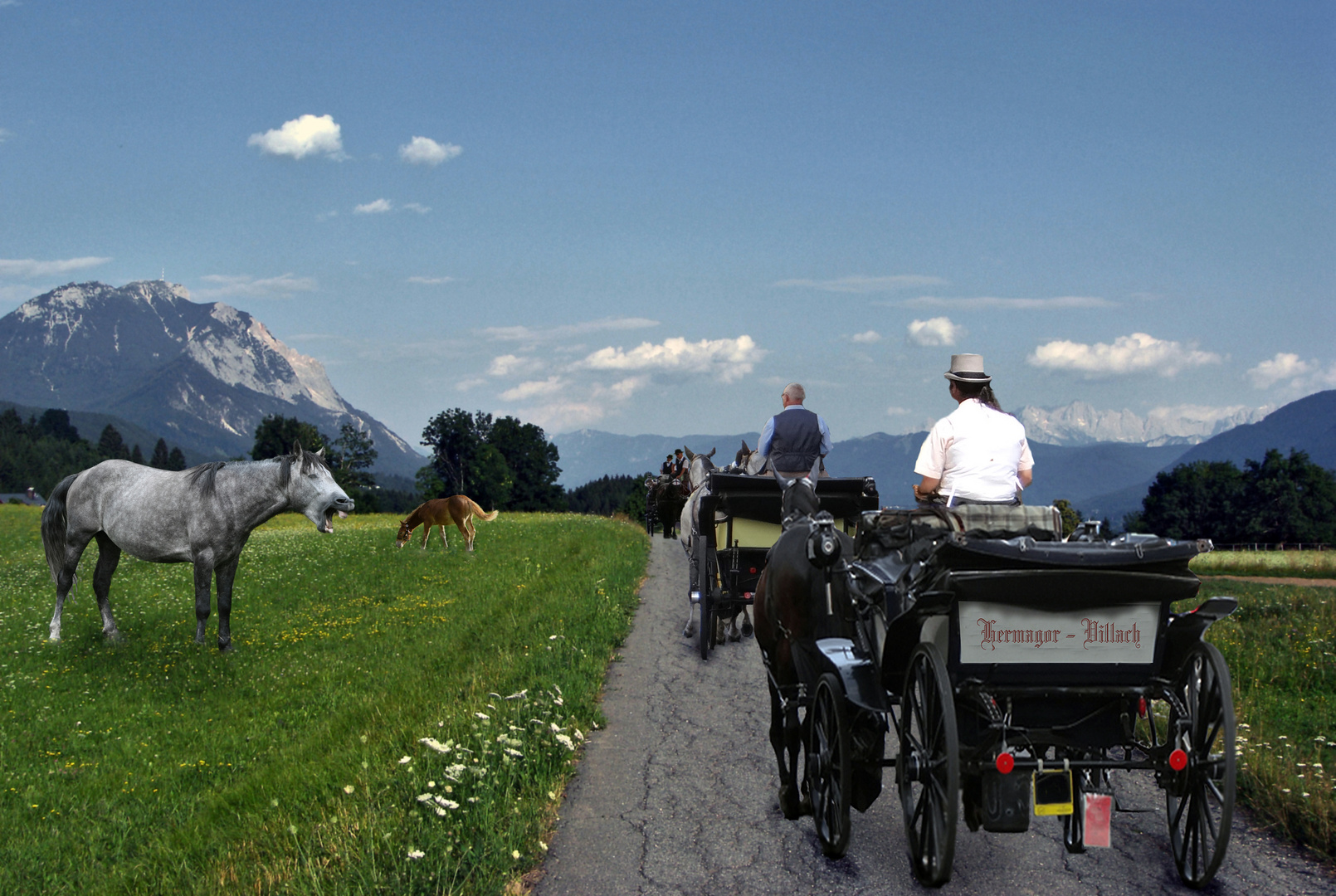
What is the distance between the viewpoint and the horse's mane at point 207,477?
38.6ft

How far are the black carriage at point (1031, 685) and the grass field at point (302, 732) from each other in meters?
2.10

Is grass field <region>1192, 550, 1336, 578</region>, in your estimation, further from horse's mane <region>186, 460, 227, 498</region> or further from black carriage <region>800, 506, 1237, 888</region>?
black carriage <region>800, 506, 1237, 888</region>

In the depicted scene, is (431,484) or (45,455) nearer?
(431,484)

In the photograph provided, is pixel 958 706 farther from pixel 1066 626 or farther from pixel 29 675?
pixel 29 675

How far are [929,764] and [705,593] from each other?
6.11 metres

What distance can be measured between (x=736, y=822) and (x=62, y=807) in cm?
533

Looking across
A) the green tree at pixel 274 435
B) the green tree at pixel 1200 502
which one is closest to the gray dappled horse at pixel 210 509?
the green tree at pixel 274 435

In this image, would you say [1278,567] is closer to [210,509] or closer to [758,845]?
[210,509]

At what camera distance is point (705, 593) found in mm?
10117

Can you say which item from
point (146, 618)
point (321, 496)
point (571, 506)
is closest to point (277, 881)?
point (321, 496)

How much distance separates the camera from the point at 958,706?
4.30 metres

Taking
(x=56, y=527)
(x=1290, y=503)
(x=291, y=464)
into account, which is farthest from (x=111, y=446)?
(x=291, y=464)

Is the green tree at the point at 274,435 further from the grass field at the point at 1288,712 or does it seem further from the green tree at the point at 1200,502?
the green tree at the point at 1200,502

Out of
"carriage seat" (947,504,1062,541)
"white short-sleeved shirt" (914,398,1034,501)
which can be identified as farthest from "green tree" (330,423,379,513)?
"carriage seat" (947,504,1062,541)
